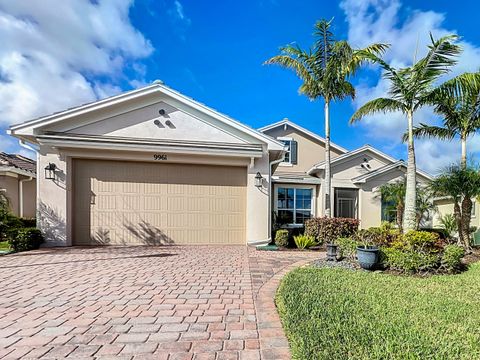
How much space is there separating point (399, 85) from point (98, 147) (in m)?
10.9

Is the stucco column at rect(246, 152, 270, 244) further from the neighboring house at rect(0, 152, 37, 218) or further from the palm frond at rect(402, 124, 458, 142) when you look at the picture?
the neighboring house at rect(0, 152, 37, 218)

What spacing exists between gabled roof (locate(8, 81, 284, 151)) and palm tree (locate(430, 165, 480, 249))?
6.48 metres

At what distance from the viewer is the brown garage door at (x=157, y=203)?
400 inches

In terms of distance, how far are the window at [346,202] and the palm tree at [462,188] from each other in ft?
21.6

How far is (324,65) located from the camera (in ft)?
44.0

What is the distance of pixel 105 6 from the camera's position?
871 cm

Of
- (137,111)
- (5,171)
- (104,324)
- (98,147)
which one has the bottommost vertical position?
(104,324)

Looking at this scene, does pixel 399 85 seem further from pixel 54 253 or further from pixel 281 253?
pixel 54 253

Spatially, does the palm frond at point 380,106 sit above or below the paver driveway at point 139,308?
above

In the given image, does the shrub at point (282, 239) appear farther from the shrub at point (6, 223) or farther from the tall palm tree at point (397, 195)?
the shrub at point (6, 223)

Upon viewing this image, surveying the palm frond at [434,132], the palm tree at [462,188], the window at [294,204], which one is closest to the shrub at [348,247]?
the palm tree at [462,188]

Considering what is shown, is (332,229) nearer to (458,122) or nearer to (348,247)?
(348,247)

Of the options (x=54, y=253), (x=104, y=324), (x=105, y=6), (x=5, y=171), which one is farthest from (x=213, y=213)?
(x=5, y=171)

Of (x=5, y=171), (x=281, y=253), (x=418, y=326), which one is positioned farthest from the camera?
(x=5, y=171)
